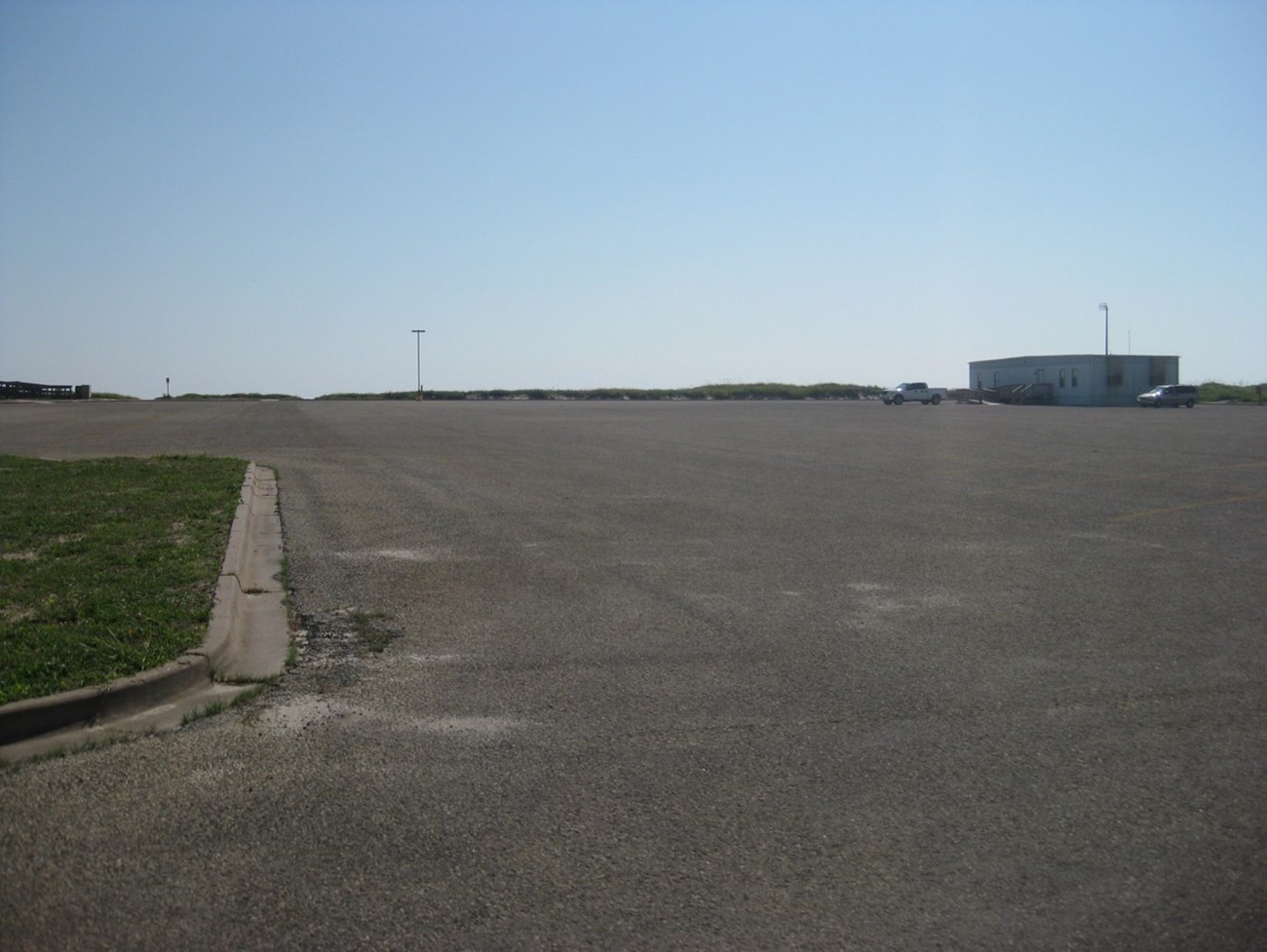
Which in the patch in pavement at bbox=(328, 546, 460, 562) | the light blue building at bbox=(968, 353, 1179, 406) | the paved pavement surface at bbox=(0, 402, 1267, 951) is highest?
the light blue building at bbox=(968, 353, 1179, 406)

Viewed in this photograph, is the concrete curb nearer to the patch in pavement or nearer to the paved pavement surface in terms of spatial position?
the paved pavement surface

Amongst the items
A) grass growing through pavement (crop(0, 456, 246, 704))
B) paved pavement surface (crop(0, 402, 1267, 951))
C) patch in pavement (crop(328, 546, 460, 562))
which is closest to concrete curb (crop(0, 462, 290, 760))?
grass growing through pavement (crop(0, 456, 246, 704))

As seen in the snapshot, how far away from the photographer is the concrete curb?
524 centimetres

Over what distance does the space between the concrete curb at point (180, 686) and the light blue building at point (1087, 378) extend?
229ft

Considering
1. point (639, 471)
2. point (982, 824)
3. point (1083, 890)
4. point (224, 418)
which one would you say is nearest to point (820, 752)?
point (982, 824)

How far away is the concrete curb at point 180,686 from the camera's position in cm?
524

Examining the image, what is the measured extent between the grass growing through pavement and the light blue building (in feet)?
216

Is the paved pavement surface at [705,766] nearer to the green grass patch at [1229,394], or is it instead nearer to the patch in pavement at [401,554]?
the patch in pavement at [401,554]

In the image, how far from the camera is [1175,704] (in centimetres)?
598

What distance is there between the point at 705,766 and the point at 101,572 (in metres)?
5.67

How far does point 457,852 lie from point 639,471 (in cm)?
1510

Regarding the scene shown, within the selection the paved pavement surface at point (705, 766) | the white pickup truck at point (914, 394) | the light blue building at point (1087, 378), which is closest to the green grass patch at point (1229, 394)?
the light blue building at point (1087, 378)

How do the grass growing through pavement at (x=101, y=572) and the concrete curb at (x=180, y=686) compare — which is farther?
the grass growing through pavement at (x=101, y=572)

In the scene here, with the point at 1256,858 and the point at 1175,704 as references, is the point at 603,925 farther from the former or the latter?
the point at 1175,704
